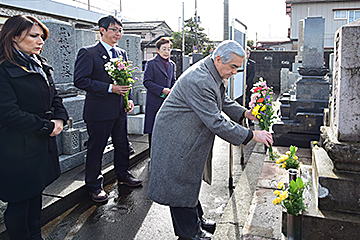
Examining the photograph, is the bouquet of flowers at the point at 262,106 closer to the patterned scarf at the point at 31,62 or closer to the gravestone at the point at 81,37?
the patterned scarf at the point at 31,62

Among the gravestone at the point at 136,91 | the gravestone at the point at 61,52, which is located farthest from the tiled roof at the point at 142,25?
the gravestone at the point at 61,52

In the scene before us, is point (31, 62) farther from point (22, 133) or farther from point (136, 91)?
point (136, 91)

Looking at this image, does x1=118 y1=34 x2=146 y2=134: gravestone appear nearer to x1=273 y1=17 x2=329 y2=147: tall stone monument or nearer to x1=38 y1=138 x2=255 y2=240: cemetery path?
x1=38 y1=138 x2=255 y2=240: cemetery path

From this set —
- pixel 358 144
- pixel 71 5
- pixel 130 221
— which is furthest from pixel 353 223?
pixel 71 5

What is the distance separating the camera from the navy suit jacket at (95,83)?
3.43 metres

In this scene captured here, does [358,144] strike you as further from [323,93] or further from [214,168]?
[323,93]

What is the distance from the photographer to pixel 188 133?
2.28 meters

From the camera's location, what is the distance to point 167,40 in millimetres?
4770

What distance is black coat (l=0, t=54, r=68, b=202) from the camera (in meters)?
2.24

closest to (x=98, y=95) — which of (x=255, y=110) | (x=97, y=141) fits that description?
(x=97, y=141)

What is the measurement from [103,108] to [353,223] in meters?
2.70

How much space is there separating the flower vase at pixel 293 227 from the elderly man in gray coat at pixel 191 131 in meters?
0.63

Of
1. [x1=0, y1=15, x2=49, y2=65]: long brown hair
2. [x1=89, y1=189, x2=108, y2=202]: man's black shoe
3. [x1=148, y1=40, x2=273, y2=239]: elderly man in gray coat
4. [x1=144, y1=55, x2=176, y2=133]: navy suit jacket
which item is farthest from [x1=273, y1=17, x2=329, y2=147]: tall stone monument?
[x1=0, y1=15, x2=49, y2=65]: long brown hair

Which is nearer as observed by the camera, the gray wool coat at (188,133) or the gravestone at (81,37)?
the gray wool coat at (188,133)
